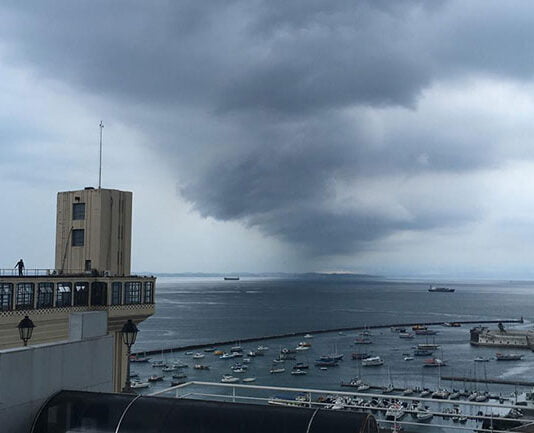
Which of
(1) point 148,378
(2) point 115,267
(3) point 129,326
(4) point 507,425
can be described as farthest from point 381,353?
(3) point 129,326

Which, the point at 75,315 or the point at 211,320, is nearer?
the point at 75,315

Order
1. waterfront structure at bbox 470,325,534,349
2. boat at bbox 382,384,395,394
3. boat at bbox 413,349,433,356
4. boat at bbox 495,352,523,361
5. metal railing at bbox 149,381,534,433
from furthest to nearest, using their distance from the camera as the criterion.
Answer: waterfront structure at bbox 470,325,534,349 → boat at bbox 413,349,433,356 → boat at bbox 495,352,523,361 → boat at bbox 382,384,395,394 → metal railing at bbox 149,381,534,433

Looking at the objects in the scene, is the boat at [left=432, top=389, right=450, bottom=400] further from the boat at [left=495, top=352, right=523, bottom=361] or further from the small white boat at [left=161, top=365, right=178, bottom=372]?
the small white boat at [left=161, top=365, right=178, bottom=372]

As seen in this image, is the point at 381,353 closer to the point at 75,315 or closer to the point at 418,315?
the point at 418,315

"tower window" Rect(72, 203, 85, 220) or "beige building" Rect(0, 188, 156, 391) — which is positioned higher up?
"tower window" Rect(72, 203, 85, 220)

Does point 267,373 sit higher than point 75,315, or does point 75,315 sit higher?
point 75,315

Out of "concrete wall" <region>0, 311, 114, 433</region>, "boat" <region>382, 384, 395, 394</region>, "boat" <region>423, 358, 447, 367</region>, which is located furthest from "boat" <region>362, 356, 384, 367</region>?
"concrete wall" <region>0, 311, 114, 433</region>

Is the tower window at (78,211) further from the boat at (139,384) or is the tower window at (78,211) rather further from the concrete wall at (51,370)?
the boat at (139,384)

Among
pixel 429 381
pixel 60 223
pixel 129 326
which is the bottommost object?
pixel 429 381

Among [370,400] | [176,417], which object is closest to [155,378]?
[370,400]
